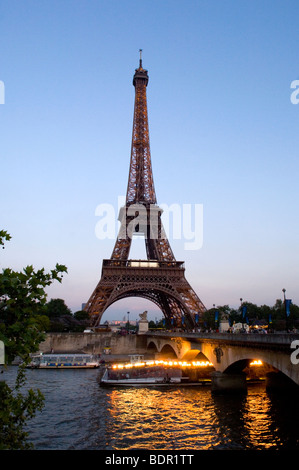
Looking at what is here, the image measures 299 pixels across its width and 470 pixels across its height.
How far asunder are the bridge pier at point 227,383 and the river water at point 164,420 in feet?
2.68

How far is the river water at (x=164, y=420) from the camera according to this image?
71.9ft

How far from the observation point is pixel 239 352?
31.0m

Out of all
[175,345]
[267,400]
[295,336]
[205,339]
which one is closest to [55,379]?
[175,345]

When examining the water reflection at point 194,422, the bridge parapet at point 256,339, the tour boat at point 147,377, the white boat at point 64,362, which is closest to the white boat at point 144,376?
the tour boat at point 147,377

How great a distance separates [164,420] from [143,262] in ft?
186

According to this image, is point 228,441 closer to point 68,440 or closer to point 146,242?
point 68,440

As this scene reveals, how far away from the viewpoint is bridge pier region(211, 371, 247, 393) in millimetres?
35406

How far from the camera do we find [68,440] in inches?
894

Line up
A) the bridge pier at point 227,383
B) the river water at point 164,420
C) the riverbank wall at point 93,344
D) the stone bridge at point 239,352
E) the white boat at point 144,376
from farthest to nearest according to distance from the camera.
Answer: the riverbank wall at point 93,344
the white boat at point 144,376
the bridge pier at point 227,383
the stone bridge at point 239,352
the river water at point 164,420

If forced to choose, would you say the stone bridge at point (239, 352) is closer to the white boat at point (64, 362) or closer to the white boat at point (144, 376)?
the white boat at point (144, 376)

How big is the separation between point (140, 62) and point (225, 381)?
99.0m

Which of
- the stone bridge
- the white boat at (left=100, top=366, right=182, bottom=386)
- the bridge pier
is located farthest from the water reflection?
the white boat at (left=100, top=366, right=182, bottom=386)
